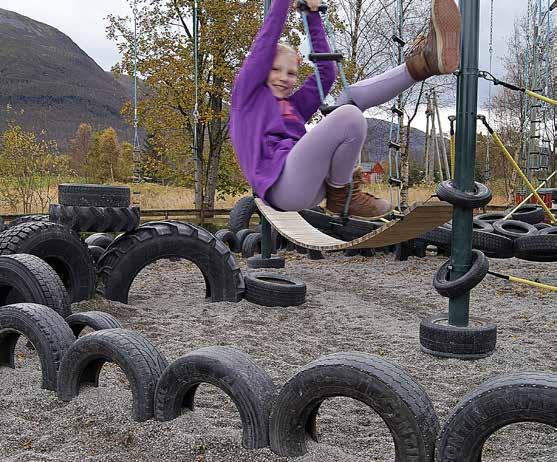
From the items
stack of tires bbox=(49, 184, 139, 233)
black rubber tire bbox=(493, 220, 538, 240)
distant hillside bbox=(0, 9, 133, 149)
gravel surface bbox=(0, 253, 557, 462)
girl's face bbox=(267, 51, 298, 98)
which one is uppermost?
distant hillside bbox=(0, 9, 133, 149)

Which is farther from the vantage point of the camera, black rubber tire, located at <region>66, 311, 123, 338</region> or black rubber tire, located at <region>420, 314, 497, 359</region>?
black rubber tire, located at <region>420, 314, 497, 359</region>

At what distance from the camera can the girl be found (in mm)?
2451

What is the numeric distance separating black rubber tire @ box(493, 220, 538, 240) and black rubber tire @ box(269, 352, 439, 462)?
A: 6085 mm

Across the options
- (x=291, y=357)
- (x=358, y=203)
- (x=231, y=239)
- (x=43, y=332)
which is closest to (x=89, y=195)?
(x=43, y=332)

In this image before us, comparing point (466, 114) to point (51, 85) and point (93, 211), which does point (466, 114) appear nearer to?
point (93, 211)

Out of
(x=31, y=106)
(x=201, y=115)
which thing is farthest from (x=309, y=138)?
(x=31, y=106)

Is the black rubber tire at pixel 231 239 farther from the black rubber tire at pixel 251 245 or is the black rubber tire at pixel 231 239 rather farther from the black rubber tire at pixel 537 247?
the black rubber tire at pixel 537 247

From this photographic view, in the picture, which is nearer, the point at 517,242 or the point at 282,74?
the point at 282,74

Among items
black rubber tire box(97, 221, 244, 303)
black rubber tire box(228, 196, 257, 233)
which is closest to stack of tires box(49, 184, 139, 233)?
black rubber tire box(97, 221, 244, 303)

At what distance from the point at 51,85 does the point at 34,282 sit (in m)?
122

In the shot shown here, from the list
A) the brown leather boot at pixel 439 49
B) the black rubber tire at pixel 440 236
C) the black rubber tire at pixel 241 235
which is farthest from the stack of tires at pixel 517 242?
the brown leather boot at pixel 439 49

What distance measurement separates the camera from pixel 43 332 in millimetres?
3842

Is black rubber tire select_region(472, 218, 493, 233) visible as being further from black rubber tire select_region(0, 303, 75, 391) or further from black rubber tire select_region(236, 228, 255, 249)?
black rubber tire select_region(0, 303, 75, 391)

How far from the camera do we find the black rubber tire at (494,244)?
7.94 metres
